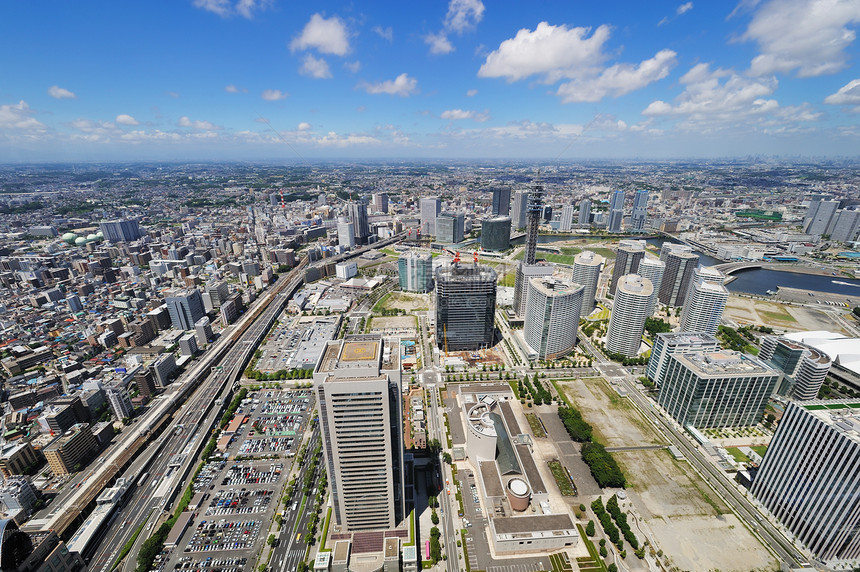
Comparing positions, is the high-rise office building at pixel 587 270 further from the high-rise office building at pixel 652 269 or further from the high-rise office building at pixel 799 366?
the high-rise office building at pixel 799 366

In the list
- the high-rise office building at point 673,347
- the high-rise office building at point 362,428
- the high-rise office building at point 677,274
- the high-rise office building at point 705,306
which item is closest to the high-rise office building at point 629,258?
the high-rise office building at point 677,274

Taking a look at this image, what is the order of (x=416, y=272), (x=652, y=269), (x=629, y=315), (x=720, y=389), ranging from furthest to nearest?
(x=416, y=272), (x=652, y=269), (x=629, y=315), (x=720, y=389)

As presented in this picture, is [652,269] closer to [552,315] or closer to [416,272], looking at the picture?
[552,315]

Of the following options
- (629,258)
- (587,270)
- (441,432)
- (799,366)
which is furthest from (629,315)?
(441,432)

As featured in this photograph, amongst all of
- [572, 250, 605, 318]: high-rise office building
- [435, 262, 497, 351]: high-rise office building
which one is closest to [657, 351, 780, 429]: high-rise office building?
[572, 250, 605, 318]: high-rise office building

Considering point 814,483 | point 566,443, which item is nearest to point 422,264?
point 566,443

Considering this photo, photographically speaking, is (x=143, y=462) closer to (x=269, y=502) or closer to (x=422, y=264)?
(x=269, y=502)
